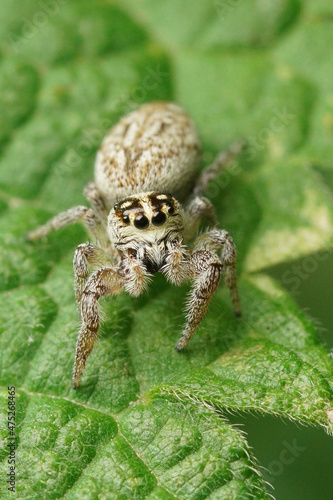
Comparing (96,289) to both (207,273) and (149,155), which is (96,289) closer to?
(207,273)

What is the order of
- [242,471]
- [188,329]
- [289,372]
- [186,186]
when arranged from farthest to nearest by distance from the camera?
[186,186] → [188,329] → [289,372] → [242,471]

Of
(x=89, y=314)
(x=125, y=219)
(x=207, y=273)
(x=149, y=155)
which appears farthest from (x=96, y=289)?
(x=149, y=155)

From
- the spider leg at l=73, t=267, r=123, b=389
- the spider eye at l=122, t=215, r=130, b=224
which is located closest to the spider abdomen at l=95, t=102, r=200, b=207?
the spider eye at l=122, t=215, r=130, b=224

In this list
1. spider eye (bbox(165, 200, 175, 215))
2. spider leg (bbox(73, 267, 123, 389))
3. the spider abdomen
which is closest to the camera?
spider leg (bbox(73, 267, 123, 389))

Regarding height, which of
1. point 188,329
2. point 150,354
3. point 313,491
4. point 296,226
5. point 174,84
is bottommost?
point 313,491

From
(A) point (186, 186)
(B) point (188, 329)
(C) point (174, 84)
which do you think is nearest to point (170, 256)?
(B) point (188, 329)

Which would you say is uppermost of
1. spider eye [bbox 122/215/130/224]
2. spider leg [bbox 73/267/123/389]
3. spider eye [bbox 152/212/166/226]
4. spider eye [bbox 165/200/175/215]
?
spider eye [bbox 165/200/175/215]

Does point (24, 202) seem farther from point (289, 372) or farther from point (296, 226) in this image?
point (289, 372)

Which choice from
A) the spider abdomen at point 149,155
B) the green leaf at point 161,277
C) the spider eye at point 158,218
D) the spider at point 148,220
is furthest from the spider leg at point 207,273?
the spider abdomen at point 149,155

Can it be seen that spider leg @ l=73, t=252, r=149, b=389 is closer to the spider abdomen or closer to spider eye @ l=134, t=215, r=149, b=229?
spider eye @ l=134, t=215, r=149, b=229
